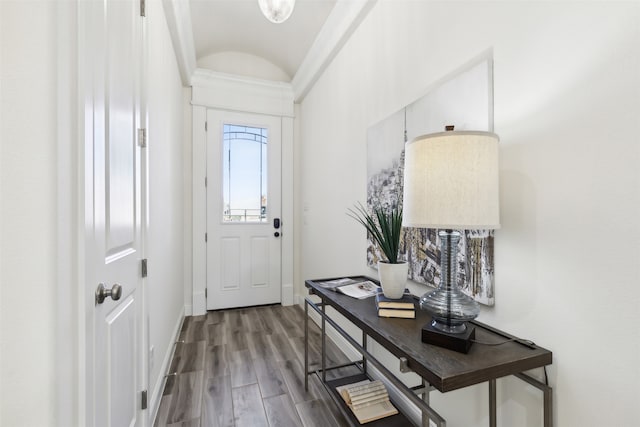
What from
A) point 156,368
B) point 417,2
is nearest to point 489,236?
point 417,2

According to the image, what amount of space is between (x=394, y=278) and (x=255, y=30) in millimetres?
2930

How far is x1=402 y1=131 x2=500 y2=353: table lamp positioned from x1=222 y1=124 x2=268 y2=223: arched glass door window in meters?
2.71

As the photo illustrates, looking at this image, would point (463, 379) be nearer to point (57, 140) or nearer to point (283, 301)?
point (57, 140)

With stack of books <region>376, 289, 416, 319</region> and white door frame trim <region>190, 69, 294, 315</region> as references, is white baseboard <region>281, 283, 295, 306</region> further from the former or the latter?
stack of books <region>376, 289, 416, 319</region>

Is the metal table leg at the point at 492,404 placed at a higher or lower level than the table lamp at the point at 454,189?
lower

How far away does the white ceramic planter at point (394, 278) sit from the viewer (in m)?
1.36

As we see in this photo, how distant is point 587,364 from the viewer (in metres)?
0.82

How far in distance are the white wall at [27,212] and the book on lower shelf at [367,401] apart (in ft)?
4.27

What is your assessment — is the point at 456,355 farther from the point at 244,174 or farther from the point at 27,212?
the point at 244,174

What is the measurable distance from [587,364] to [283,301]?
3.04m

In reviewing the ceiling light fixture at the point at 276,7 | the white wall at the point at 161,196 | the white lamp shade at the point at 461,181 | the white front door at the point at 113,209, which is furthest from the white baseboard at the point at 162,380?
the ceiling light fixture at the point at 276,7

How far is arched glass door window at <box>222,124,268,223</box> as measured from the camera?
3.35 meters

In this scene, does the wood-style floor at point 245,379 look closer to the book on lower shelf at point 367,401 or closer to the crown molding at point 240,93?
the book on lower shelf at point 367,401

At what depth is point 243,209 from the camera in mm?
3418
